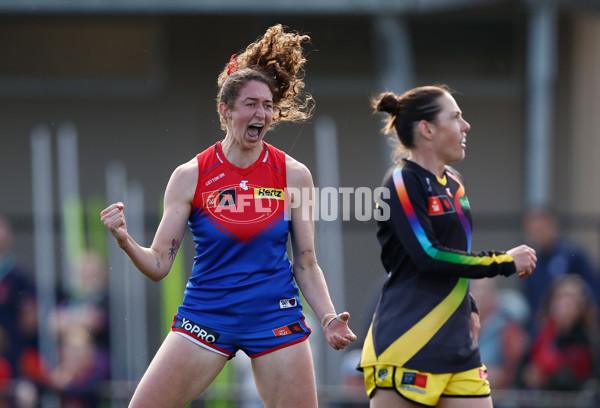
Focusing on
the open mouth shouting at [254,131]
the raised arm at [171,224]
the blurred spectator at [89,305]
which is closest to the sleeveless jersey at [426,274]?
the open mouth shouting at [254,131]

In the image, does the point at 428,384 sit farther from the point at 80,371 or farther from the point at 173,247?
the point at 80,371

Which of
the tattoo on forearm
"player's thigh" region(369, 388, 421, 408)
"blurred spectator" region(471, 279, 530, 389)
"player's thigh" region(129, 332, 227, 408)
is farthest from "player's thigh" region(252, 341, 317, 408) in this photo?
"blurred spectator" region(471, 279, 530, 389)

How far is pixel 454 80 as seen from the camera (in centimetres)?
1418

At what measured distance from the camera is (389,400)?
472cm

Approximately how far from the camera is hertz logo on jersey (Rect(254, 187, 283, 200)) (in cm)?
458

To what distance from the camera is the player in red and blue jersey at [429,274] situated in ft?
15.4

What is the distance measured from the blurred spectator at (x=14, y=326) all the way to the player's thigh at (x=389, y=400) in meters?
5.55

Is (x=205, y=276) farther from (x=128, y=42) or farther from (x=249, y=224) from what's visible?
(x=128, y=42)

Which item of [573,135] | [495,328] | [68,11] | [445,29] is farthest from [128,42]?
[495,328]

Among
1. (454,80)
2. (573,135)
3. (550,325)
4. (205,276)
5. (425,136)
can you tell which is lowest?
(550,325)

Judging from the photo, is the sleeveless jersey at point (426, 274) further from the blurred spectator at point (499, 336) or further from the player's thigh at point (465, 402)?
the blurred spectator at point (499, 336)

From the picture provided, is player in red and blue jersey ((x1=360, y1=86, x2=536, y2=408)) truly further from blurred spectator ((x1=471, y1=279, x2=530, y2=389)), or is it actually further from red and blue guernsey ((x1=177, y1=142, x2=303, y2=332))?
blurred spectator ((x1=471, y1=279, x2=530, y2=389))

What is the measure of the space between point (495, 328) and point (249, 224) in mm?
4090

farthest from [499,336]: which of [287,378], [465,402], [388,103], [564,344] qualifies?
[287,378]
